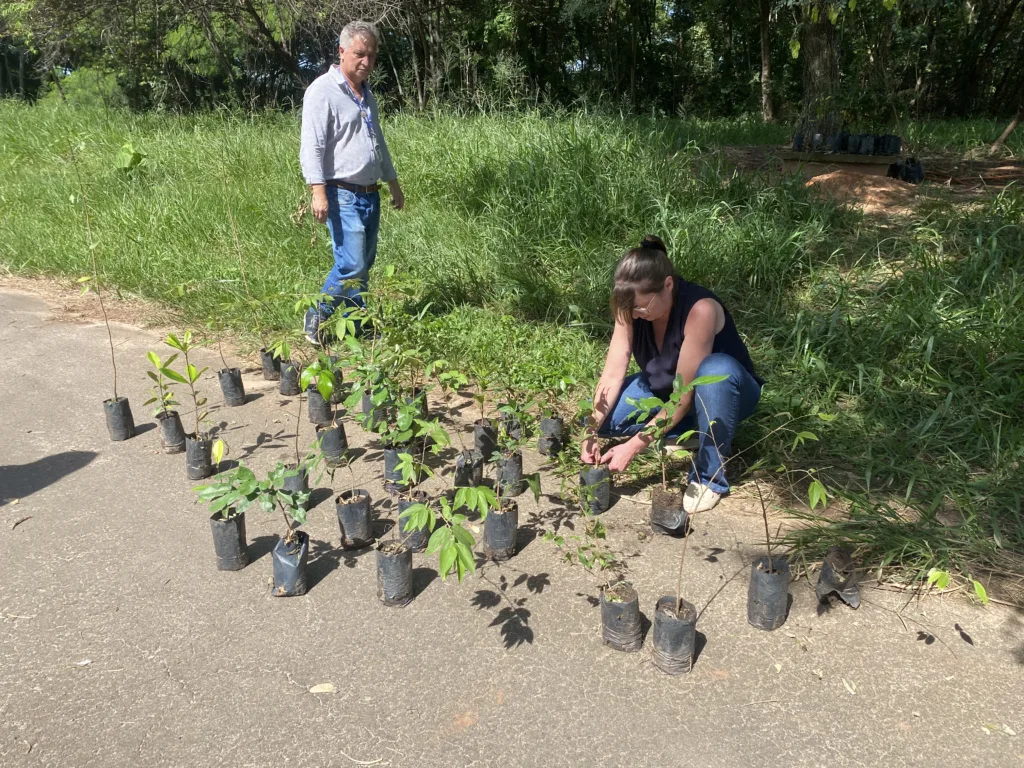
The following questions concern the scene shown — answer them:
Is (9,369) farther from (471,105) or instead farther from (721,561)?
(471,105)

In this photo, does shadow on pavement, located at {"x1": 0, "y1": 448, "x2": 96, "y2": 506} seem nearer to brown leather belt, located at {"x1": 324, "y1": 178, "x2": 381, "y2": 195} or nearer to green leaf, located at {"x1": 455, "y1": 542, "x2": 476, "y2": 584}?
brown leather belt, located at {"x1": 324, "y1": 178, "x2": 381, "y2": 195}

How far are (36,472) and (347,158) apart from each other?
91.8 inches

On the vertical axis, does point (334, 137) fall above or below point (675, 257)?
above

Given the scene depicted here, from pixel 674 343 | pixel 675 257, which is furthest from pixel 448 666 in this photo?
pixel 675 257

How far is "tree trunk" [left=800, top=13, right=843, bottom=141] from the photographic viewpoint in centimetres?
682

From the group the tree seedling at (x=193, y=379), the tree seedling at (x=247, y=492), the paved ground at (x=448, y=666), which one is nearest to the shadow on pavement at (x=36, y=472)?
the paved ground at (x=448, y=666)

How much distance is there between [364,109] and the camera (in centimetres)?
429

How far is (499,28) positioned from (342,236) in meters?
10.9

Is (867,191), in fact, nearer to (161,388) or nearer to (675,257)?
(675,257)

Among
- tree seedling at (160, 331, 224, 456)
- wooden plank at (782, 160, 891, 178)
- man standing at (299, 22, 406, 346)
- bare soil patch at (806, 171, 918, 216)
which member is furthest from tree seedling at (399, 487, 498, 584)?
wooden plank at (782, 160, 891, 178)

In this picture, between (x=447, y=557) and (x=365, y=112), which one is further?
(x=365, y=112)

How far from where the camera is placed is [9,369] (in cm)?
479

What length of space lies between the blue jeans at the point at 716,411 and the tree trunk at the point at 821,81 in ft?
16.1

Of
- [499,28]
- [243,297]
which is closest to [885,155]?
[243,297]
